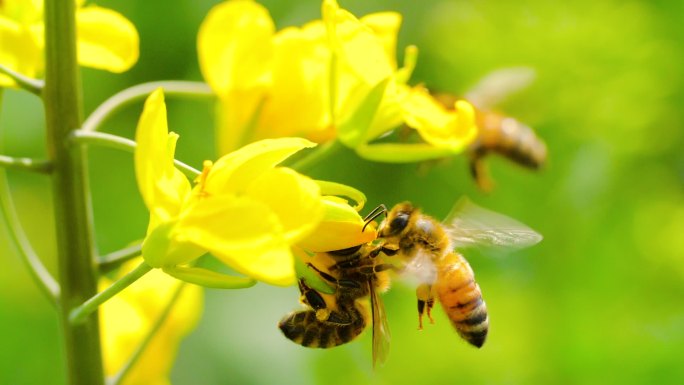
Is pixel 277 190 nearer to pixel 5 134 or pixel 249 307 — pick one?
pixel 249 307

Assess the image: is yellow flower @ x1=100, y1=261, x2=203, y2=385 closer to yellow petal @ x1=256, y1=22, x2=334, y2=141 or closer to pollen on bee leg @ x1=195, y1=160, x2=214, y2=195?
yellow petal @ x1=256, y1=22, x2=334, y2=141

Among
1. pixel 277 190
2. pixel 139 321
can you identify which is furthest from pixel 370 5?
pixel 277 190

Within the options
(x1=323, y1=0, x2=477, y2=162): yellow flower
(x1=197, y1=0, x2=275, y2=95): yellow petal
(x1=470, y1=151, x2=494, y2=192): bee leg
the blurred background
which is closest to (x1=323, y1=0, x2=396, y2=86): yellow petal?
(x1=323, y1=0, x2=477, y2=162): yellow flower

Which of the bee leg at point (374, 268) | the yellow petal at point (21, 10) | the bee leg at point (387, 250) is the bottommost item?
the bee leg at point (374, 268)

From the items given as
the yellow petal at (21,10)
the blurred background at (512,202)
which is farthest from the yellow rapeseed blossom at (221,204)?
the blurred background at (512,202)

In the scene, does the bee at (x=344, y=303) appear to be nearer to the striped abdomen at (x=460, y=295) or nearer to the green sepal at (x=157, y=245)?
the striped abdomen at (x=460, y=295)

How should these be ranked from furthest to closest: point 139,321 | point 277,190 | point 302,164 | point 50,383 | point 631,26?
point 631,26, point 50,383, point 139,321, point 302,164, point 277,190
